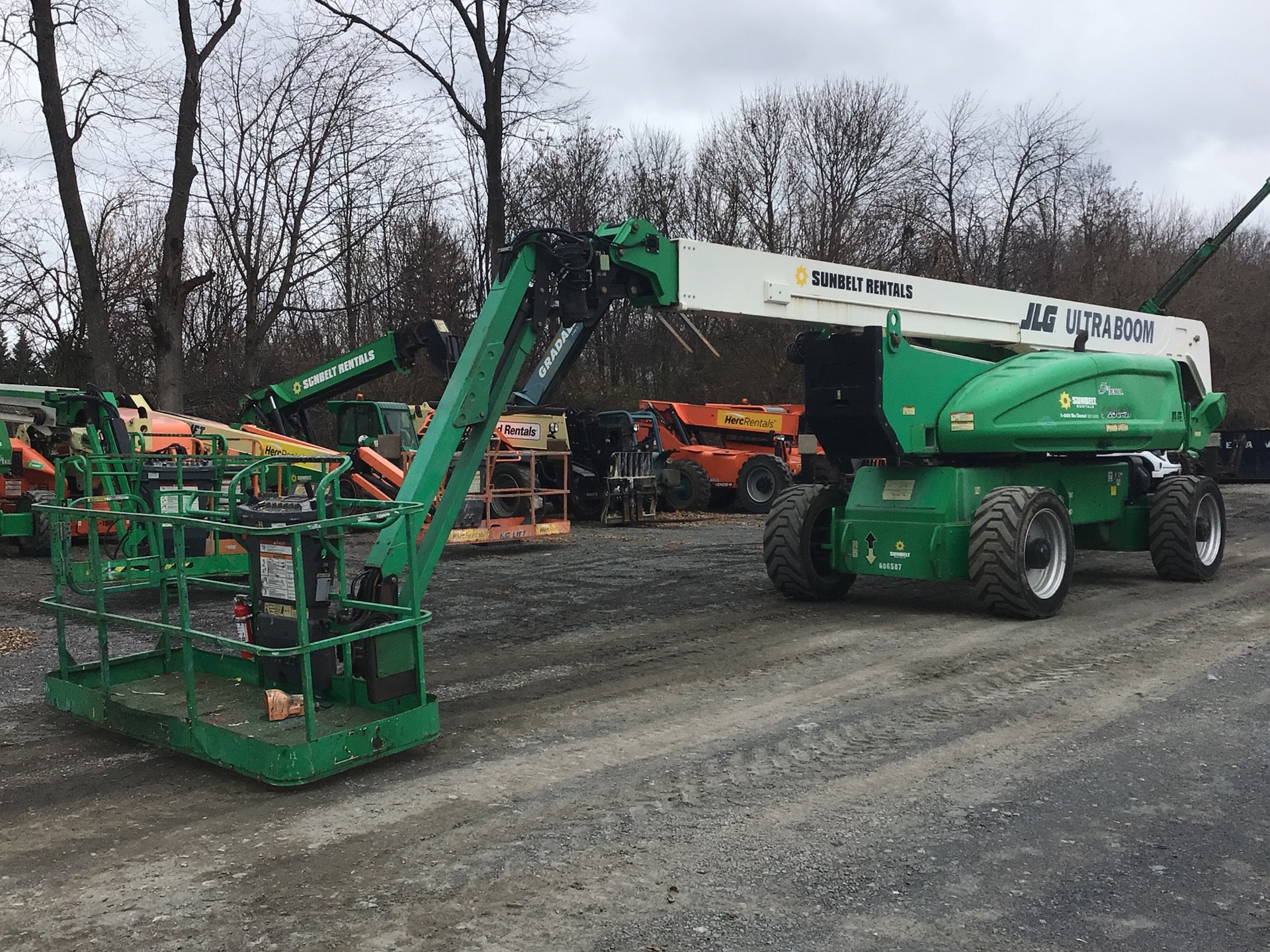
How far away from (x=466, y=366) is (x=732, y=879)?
3.86m

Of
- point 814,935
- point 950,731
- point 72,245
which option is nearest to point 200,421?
point 72,245

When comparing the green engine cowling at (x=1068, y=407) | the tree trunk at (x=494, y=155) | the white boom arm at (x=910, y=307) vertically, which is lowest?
the green engine cowling at (x=1068, y=407)

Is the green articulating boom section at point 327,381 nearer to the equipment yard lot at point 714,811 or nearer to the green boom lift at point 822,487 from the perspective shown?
the green boom lift at point 822,487

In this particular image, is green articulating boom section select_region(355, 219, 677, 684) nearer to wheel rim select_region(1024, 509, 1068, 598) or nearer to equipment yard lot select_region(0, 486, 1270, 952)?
equipment yard lot select_region(0, 486, 1270, 952)

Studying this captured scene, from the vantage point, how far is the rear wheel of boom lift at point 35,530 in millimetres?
13039

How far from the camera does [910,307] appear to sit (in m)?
9.38

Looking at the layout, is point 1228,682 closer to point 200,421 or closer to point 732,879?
point 732,879

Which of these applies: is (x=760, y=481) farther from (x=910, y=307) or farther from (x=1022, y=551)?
(x=1022, y=551)

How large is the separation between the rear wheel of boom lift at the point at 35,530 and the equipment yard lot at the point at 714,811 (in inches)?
226

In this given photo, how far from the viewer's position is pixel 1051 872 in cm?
396

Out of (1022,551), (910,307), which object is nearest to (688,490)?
(910,307)

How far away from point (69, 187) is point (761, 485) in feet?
43.8

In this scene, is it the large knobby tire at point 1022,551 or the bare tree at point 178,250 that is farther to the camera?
the bare tree at point 178,250

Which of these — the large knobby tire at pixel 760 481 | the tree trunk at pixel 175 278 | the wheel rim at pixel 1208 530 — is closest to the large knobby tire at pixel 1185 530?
the wheel rim at pixel 1208 530
